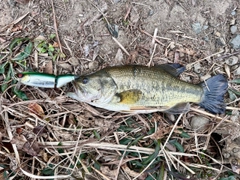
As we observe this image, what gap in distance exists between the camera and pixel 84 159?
4.45m

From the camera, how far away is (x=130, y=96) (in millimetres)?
4148

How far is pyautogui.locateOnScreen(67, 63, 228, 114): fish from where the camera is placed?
412 centimetres

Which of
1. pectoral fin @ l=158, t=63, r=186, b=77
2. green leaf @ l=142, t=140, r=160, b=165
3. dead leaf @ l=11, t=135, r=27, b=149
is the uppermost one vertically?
pectoral fin @ l=158, t=63, r=186, b=77

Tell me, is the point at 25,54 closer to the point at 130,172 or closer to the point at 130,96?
the point at 130,96

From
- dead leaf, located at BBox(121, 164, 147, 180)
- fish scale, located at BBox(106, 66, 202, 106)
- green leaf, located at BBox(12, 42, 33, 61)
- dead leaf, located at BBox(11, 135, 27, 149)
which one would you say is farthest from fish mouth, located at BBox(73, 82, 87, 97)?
dead leaf, located at BBox(121, 164, 147, 180)

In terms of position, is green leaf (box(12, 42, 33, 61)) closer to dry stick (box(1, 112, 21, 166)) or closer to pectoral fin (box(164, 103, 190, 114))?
dry stick (box(1, 112, 21, 166))

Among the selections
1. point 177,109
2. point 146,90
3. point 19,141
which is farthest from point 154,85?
point 19,141

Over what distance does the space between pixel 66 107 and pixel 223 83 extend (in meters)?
1.90

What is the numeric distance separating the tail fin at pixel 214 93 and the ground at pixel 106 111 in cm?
13

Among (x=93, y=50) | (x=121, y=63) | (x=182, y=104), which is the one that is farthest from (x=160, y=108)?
(x=93, y=50)

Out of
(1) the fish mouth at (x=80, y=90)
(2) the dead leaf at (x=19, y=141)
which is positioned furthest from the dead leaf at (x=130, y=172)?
(2) the dead leaf at (x=19, y=141)

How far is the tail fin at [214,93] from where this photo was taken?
442 cm

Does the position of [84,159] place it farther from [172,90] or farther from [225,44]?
[225,44]

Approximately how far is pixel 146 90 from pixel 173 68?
1.57ft
